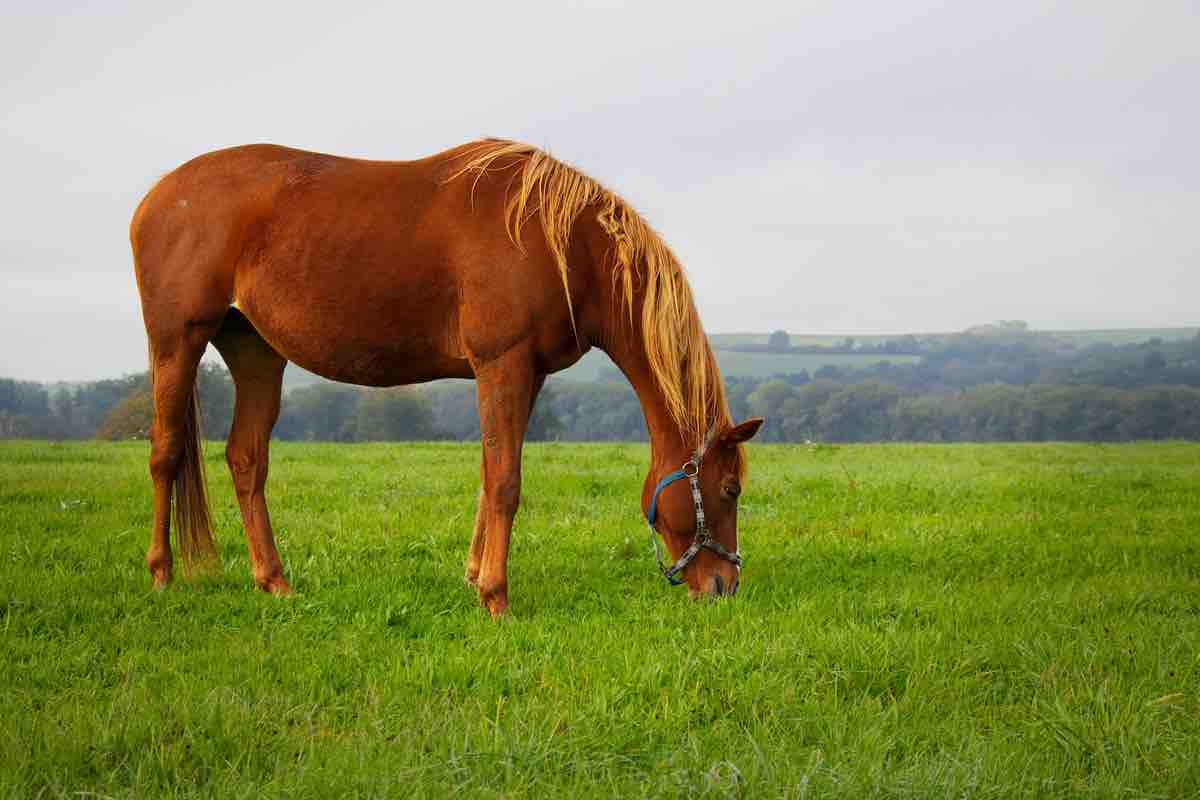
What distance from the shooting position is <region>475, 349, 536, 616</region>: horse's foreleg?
219 inches

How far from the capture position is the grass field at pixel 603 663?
3297 millimetres

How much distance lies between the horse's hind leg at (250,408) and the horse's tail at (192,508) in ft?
0.76

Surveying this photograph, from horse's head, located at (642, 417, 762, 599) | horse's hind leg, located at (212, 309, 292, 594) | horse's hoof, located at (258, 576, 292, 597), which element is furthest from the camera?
horse's hind leg, located at (212, 309, 292, 594)

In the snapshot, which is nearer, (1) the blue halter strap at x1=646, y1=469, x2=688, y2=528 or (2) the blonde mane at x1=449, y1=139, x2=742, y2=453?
(2) the blonde mane at x1=449, y1=139, x2=742, y2=453

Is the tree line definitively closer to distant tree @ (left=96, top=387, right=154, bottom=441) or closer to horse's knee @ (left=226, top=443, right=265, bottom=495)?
distant tree @ (left=96, top=387, right=154, bottom=441)

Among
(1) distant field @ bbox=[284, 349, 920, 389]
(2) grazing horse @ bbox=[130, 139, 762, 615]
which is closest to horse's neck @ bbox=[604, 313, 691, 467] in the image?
(2) grazing horse @ bbox=[130, 139, 762, 615]

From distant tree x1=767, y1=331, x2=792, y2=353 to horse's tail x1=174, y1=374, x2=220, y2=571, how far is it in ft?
307

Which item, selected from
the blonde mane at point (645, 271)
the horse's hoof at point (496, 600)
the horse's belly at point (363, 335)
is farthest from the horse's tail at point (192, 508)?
the blonde mane at point (645, 271)

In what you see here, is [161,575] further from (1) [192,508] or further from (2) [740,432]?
(2) [740,432]

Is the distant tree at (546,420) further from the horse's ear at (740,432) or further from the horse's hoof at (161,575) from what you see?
the horse's ear at (740,432)

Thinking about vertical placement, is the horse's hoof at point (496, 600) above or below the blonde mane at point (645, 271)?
below

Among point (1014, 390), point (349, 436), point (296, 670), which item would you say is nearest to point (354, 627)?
A: point (296, 670)

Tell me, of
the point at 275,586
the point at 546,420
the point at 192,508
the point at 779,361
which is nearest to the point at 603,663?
the point at 275,586

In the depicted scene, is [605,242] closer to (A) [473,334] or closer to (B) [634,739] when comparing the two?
(A) [473,334]
